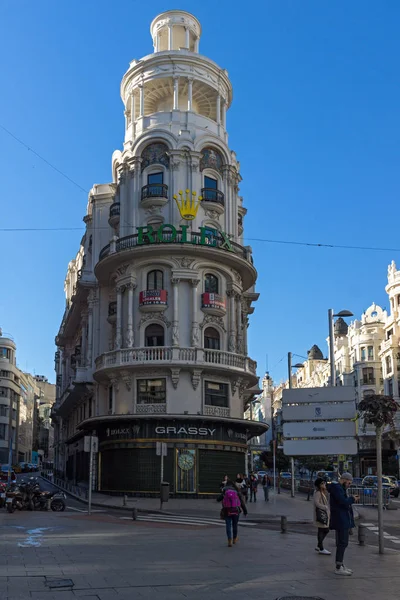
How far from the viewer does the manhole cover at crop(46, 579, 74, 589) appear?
10112mm

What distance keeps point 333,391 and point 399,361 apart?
54.3 metres

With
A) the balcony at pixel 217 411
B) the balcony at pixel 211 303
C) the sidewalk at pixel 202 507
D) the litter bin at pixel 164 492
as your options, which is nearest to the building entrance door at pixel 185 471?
the sidewalk at pixel 202 507

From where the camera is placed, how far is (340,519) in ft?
40.4

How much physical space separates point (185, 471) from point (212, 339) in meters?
8.00

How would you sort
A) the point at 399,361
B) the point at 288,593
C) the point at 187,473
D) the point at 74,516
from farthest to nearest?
the point at 399,361, the point at 187,473, the point at 74,516, the point at 288,593

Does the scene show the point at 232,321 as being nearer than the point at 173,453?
No

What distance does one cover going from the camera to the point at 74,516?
2481cm

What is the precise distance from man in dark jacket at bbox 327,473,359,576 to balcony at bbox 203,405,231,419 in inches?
1002

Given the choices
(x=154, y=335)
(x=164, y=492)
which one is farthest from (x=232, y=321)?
(x=164, y=492)

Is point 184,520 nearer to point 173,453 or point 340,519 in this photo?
point 173,453

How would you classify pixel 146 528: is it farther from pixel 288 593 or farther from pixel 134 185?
pixel 134 185

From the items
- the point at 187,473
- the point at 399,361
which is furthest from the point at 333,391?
the point at 399,361

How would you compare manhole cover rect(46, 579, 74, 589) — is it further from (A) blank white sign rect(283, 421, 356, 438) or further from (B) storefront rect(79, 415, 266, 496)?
(B) storefront rect(79, 415, 266, 496)

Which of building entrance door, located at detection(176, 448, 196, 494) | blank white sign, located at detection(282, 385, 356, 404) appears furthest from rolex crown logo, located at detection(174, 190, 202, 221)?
blank white sign, located at detection(282, 385, 356, 404)
